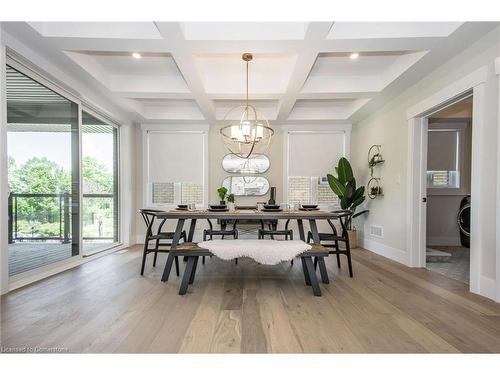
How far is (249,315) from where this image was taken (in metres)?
1.94

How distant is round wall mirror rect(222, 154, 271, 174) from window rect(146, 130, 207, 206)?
49 centimetres

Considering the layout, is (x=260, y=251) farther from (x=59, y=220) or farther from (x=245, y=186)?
(x=245, y=186)

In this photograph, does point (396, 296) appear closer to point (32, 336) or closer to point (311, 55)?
point (311, 55)

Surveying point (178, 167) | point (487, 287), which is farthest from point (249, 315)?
point (178, 167)

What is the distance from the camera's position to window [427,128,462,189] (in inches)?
193

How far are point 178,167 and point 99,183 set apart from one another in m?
1.46

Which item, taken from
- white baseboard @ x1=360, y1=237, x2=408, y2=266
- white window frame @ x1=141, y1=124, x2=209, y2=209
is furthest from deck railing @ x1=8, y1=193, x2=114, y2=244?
white baseboard @ x1=360, y1=237, x2=408, y2=266

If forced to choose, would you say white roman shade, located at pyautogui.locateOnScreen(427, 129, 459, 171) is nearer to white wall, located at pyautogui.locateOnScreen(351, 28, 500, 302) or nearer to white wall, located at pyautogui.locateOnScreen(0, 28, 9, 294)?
white wall, located at pyautogui.locateOnScreen(351, 28, 500, 302)

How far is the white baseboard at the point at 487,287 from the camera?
2.26 m
